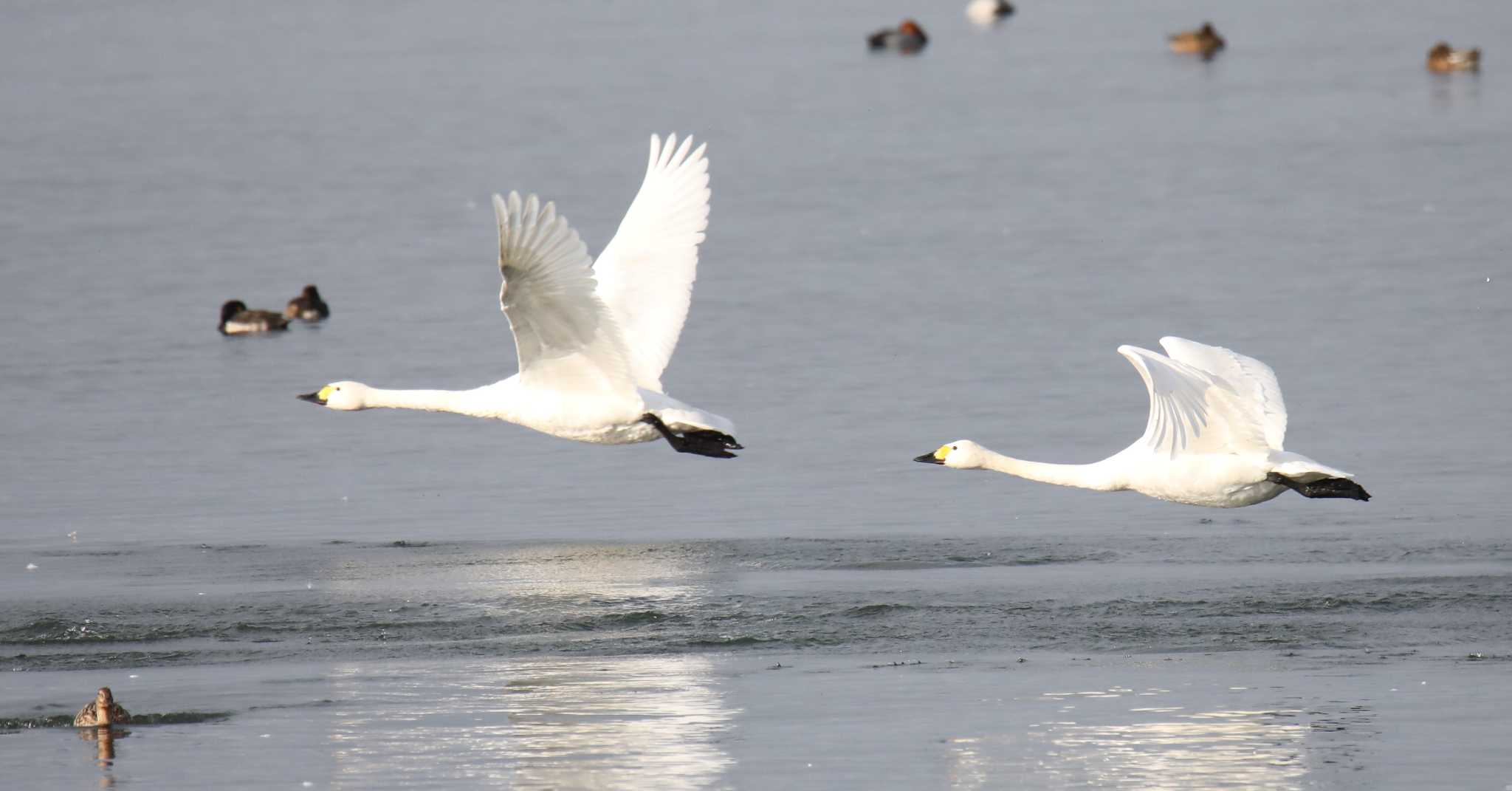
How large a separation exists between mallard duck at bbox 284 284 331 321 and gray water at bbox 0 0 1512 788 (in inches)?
11.5

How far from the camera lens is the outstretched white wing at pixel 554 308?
10.0 m

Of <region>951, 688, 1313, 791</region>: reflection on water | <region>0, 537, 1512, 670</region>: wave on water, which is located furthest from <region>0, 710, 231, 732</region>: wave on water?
<region>951, 688, 1313, 791</region>: reflection on water

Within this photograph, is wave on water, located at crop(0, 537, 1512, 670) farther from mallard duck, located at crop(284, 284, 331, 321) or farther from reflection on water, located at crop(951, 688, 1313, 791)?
mallard duck, located at crop(284, 284, 331, 321)

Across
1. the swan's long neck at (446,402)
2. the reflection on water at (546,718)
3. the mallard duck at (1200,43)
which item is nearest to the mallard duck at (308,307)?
the swan's long neck at (446,402)

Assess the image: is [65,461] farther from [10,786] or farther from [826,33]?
[826,33]

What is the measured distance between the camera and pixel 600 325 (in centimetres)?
1093

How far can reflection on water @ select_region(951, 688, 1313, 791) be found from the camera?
7.59 metres

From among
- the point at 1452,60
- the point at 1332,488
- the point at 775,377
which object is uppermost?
the point at 1452,60

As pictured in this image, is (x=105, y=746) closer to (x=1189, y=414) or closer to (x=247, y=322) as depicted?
(x=1189, y=414)

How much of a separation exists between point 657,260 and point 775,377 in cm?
360

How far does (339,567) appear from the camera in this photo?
449 inches

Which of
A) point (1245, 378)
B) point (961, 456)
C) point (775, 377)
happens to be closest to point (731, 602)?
point (961, 456)

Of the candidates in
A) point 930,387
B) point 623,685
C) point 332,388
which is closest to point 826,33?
point 930,387

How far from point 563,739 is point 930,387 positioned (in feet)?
24.0
